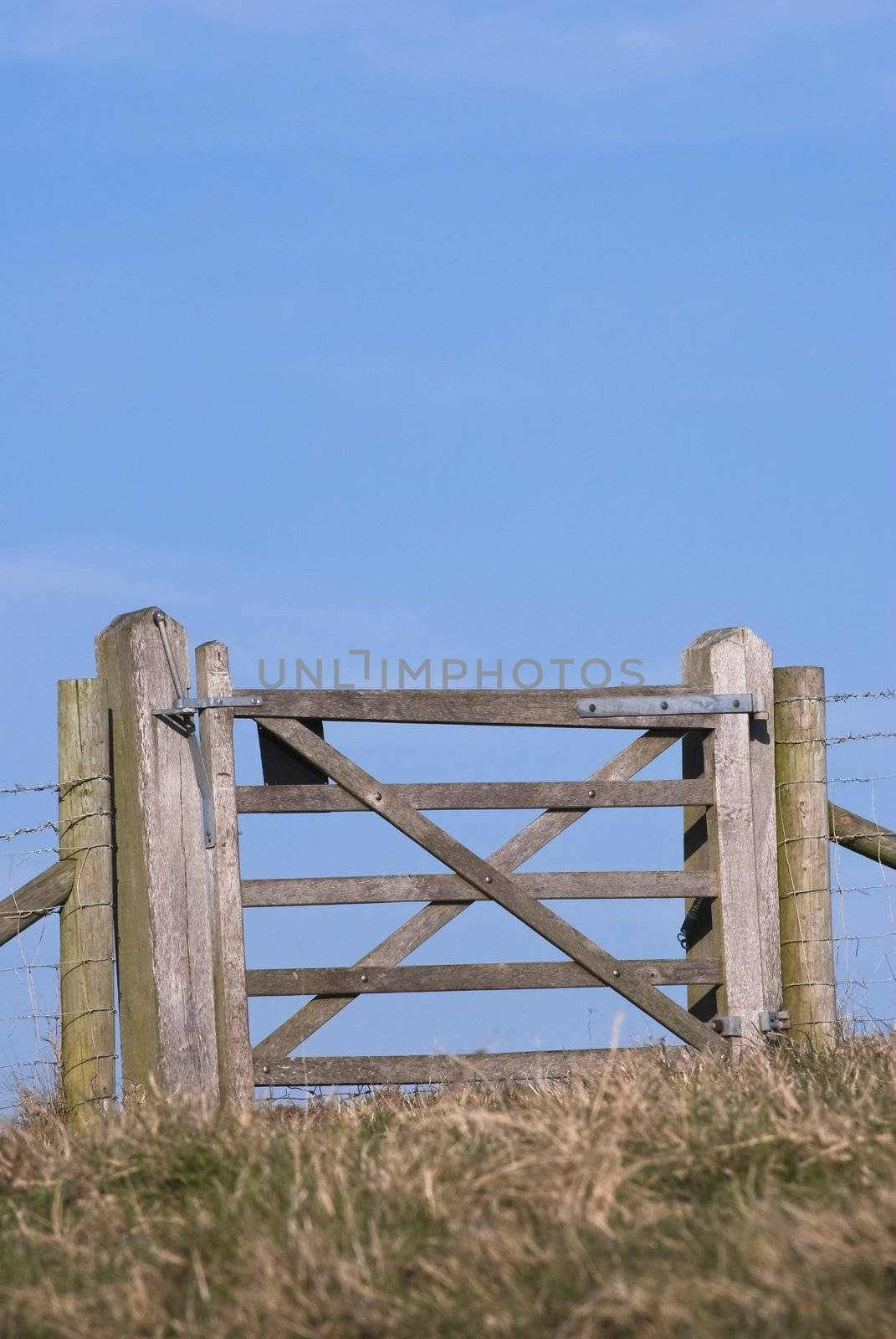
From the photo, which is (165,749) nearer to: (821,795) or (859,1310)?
(821,795)

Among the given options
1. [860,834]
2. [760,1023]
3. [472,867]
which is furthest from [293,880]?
[860,834]

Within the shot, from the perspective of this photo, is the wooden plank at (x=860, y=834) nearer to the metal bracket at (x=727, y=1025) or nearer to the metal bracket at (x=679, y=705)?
the metal bracket at (x=679, y=705)

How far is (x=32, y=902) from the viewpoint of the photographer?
689cm

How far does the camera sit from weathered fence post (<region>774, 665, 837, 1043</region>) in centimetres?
777

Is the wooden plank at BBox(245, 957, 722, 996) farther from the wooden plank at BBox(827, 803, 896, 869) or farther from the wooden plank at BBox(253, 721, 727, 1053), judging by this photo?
the wooden plank at BBox(827, 803, 896, 869)

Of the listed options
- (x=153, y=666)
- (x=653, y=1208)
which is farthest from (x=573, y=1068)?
(x=653, y=1208)

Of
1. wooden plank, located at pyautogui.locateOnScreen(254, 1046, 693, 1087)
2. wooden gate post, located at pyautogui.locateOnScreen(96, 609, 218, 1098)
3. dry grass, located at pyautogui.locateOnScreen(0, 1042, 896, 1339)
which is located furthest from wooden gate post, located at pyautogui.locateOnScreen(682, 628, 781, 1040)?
dry grass, located at pyautogui.locateOnScreen(0, 1042, 896, 1339)

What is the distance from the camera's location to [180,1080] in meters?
6.86

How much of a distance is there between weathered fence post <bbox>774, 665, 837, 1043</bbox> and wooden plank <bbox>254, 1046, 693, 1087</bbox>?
0.97m

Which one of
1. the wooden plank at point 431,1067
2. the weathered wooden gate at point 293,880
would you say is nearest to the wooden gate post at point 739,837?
the weathered wooden gate at point 293,880

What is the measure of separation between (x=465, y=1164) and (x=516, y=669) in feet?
12.8

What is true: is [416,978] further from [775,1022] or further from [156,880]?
[775,1022]

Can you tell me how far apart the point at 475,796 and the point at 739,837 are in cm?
151

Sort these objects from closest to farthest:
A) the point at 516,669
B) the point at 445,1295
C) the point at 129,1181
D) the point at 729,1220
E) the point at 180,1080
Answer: the point at 445,1295
the point at 729,1220
the point at 129,1181
the point at 180,1080
the point at 516,669
